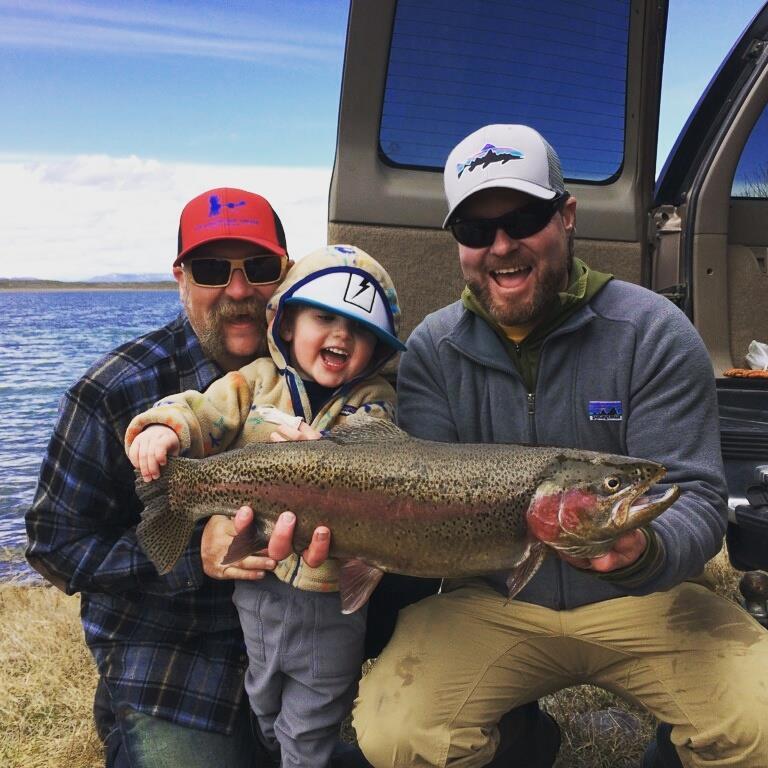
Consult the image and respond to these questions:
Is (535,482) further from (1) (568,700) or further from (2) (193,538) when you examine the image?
(1) (568,700)

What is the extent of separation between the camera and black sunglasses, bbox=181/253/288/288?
3680mm

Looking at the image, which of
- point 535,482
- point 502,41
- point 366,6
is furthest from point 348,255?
point 502,41

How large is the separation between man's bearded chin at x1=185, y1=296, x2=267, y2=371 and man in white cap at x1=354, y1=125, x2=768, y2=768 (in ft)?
2.27

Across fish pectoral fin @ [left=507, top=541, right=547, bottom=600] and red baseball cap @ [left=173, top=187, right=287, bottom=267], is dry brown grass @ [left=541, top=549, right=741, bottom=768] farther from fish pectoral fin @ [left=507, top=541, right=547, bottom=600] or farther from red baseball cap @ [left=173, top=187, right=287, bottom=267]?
red baseball cap @ [left=173, top=187, right=287, bottom=267]

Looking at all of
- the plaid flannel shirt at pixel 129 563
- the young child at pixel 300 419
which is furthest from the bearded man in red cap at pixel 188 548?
the young child at pixel 300 419

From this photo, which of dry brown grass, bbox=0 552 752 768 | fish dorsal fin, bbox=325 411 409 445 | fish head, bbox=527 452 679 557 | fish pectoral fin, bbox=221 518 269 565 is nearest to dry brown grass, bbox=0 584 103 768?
dry brown grass, bbox=0 552 752 768

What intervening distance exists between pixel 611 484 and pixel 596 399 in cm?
81

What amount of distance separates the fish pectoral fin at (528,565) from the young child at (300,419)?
2.36ft

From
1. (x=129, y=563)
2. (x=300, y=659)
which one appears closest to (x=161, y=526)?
(x=129, y=563)

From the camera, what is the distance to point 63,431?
11.7ft

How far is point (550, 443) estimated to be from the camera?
3.31m

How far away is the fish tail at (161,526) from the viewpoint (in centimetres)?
302

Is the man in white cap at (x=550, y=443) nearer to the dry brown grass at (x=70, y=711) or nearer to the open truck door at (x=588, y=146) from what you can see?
the dry brown grass at (x=70, y=711)

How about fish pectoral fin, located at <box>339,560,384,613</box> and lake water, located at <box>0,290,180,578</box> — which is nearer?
fish pectoral fin, located at <box>339,560,384,613</box>
